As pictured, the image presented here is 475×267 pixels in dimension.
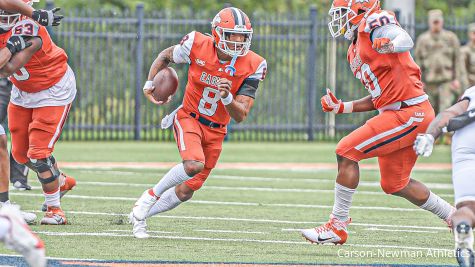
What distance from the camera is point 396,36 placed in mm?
9180

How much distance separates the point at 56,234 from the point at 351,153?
8.06ft

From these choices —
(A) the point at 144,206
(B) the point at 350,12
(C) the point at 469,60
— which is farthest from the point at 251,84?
(C) the point at 469,60

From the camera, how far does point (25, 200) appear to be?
12.2 meters

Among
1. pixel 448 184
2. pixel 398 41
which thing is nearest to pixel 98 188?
pixel 448 184

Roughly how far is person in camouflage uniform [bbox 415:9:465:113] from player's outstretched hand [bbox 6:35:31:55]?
1170 cm

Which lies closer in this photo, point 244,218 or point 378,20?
point 378,20

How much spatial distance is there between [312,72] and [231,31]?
42.4 feet

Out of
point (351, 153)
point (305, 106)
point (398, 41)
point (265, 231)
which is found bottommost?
point (305, 106)

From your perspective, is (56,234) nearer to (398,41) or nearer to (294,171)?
(398,41)

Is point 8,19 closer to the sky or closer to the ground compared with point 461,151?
closer to the sky

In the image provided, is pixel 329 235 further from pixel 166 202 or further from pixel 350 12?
pixel 350 12

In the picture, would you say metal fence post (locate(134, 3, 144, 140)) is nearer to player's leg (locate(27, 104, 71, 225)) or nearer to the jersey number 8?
player's leg (locate(27, 104, 71, 225))

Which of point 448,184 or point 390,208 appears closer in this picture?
point 390,208

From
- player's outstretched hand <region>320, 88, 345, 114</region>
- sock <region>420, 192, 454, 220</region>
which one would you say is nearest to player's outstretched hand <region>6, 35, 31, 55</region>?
player's outstretched hand <region>320, 88, 345, 114</region>
